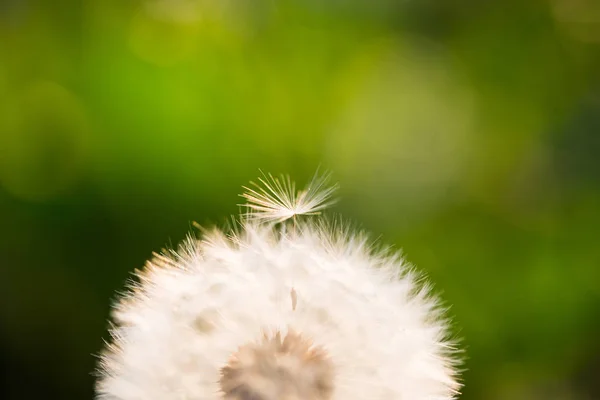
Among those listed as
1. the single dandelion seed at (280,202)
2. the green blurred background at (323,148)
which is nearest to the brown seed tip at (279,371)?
the single dandelion seed at (280,202)

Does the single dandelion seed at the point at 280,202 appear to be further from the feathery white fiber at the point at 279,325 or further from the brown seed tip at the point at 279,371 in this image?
the brown seed tip at the point at 279,371

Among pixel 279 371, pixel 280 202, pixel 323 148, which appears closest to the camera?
pixel 279 371

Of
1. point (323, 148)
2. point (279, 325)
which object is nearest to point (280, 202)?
point (279, 325)

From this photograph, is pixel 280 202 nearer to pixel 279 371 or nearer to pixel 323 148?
pixel 279 371

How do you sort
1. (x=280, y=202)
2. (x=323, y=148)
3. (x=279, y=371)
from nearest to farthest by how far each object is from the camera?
1. (x=279, y=371)
2. (x=280, y=202)
3. (x=323, y=148)

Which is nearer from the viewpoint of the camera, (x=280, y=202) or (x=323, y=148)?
(x=280, y=202)

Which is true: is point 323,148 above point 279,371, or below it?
above

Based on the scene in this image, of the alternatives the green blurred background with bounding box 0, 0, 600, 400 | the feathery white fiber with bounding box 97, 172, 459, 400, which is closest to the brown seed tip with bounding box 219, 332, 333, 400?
the feathery white fiber with bounding box 97, 172, 459, 400
